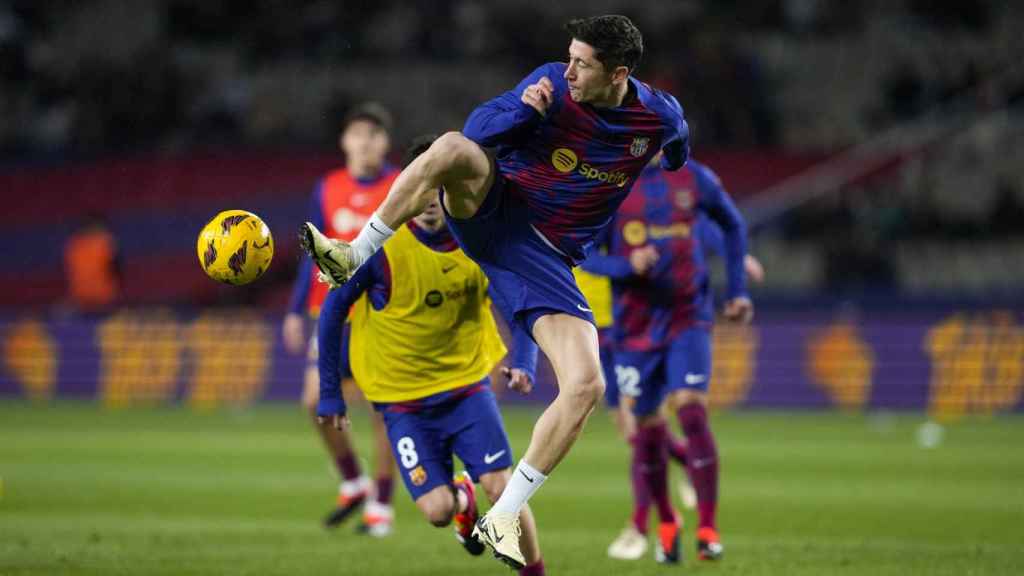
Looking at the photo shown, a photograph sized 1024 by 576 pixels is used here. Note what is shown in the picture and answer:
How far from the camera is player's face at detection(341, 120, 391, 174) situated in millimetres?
11148

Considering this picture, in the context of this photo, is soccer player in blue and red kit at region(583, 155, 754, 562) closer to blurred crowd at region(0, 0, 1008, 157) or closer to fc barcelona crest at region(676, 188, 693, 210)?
fc barcelona crest at region(676, 188, 693, 210)

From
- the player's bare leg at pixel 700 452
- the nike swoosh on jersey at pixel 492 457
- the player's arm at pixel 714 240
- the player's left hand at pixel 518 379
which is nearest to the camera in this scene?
the player's left hand at pixel 518 379

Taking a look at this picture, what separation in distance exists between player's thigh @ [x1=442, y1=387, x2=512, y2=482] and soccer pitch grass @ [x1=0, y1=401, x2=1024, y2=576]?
2.70 feet

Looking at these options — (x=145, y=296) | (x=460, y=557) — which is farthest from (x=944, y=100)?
(x=460, y=557)

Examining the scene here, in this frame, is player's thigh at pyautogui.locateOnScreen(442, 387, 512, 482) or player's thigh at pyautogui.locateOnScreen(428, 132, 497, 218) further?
player's thigh at pyautogui.locateOnScreen(442, 387, 512, 482)

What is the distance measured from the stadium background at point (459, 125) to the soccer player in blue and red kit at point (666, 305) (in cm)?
710

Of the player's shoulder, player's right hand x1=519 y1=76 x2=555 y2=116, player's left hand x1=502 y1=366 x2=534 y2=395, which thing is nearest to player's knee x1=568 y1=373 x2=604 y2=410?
player's left hand x1=502 y1=366 x2=534 y2=395

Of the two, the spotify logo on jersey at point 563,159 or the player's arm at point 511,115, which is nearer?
the player's arm at point 511,115

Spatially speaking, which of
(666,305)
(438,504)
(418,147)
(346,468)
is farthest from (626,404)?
(418,147)

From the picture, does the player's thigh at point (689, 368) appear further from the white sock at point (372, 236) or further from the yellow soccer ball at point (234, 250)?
the yellow soccer ball at point (234, 250)

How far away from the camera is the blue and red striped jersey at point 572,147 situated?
6.96 metres

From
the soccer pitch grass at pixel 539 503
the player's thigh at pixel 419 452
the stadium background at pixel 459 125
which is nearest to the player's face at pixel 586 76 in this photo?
the player's thigh at pixel 419 452

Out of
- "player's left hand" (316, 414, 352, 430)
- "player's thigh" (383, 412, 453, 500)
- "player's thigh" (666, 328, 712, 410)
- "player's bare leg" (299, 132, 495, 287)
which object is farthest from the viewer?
"player's thigh" (666, 328, 712, 410)

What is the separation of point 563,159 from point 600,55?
0.52 meters
